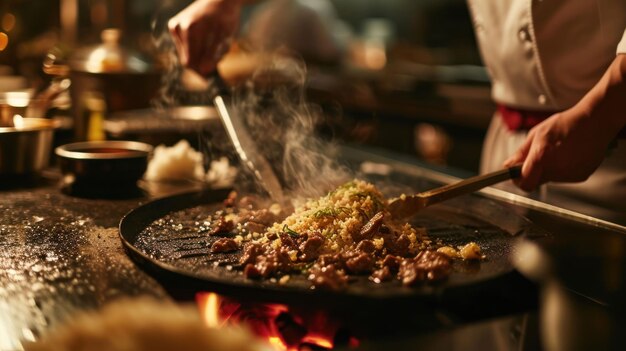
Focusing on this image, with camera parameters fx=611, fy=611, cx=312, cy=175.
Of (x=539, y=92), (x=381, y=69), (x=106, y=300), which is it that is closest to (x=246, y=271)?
(x=106, y=300)

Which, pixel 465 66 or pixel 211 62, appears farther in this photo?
pixel 465 66

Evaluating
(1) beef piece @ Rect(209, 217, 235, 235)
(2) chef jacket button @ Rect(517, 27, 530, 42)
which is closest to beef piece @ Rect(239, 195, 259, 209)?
(1) beef piece @ Rect(209, 217, 235, 235)

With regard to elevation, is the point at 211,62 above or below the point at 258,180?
above

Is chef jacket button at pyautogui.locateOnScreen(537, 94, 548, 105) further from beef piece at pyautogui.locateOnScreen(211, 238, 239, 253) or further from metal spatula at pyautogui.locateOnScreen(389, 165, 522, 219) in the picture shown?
beef piece at pyautogui.locateOnScreen(211, 238, 239, 253)

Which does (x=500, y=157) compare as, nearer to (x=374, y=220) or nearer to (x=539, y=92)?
(x=539, y=92)

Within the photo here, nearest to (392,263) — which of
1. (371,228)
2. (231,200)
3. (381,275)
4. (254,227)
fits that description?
(381,275)

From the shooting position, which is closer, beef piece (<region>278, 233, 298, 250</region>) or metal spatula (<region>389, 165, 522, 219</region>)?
beef piece (<region>278, 233, 298, 250</region>)
